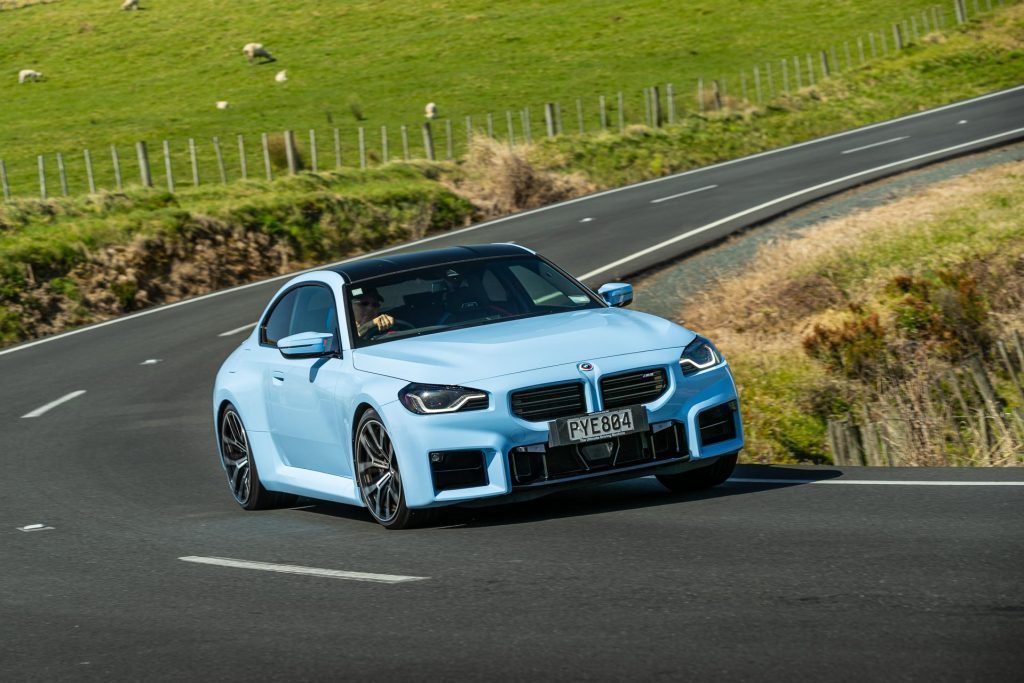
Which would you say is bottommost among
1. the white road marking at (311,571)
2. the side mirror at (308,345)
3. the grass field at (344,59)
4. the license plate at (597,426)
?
the grass field at (344,59)

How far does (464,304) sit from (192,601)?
2906 millimetres

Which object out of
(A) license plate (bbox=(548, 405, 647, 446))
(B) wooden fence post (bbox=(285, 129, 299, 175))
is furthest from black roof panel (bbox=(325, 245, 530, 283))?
(B) wooden fence post (bbox=(285, 129, 299, 175))

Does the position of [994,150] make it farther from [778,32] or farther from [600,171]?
[778,32]

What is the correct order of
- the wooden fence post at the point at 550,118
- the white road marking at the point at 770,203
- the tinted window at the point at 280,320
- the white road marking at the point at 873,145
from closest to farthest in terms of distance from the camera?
the tinted window at the point at 280,320 < the white road marking at the point at 770,203 < the white road marking at the point at 873,145 < the wooden fence post at the point at 550,118

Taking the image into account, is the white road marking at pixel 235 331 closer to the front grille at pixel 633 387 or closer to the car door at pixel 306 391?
the car door at pixel 306 391

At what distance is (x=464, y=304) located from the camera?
31.6ft

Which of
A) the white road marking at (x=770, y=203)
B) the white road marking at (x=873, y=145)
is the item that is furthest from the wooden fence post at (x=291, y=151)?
the white road marking at (x=770, y=203)

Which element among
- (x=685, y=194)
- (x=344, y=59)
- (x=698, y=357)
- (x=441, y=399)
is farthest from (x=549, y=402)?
(x=344, y=59)

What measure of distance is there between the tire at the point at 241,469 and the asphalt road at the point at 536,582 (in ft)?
0.48

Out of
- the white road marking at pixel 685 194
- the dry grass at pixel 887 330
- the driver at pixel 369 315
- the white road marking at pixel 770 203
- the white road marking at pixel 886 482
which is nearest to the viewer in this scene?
the white road marking at pixel 886 482

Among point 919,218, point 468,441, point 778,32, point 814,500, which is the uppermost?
point 468,441

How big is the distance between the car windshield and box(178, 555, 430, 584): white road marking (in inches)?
62.1

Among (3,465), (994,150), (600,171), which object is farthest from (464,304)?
(600,171)

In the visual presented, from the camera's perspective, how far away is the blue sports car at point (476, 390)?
841cm
